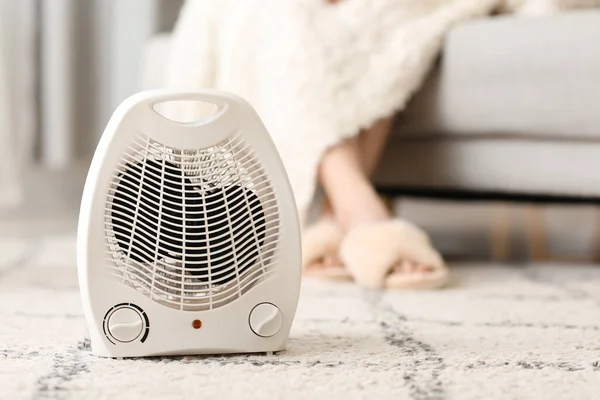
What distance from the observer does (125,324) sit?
26.0 inches

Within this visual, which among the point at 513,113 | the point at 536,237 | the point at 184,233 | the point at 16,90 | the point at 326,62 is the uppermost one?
the point at 16,90

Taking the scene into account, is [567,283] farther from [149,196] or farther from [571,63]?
[149,196]

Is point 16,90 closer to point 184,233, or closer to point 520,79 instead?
point 520,79

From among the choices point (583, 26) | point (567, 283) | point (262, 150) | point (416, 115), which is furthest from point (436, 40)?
point (262, 150)

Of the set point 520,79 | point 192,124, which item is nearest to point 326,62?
point 520,79

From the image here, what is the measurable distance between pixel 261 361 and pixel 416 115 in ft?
2.70

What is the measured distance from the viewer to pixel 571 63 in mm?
1241

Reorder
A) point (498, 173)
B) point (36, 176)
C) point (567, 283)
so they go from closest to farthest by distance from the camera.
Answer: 1. point (567, 283)
2. point (498, 173)
3. point (36, 176)

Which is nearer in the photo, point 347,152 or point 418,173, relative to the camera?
point 347,152

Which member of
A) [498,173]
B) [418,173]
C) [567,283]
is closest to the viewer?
[567,283]

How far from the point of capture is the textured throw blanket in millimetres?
1306

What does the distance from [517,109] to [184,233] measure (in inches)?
31.7

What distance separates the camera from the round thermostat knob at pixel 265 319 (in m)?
0.69

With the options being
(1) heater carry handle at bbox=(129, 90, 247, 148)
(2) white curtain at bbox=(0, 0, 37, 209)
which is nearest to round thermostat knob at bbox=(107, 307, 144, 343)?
(1) heater carry handle at bbox=(129, 90, 247, 148)
